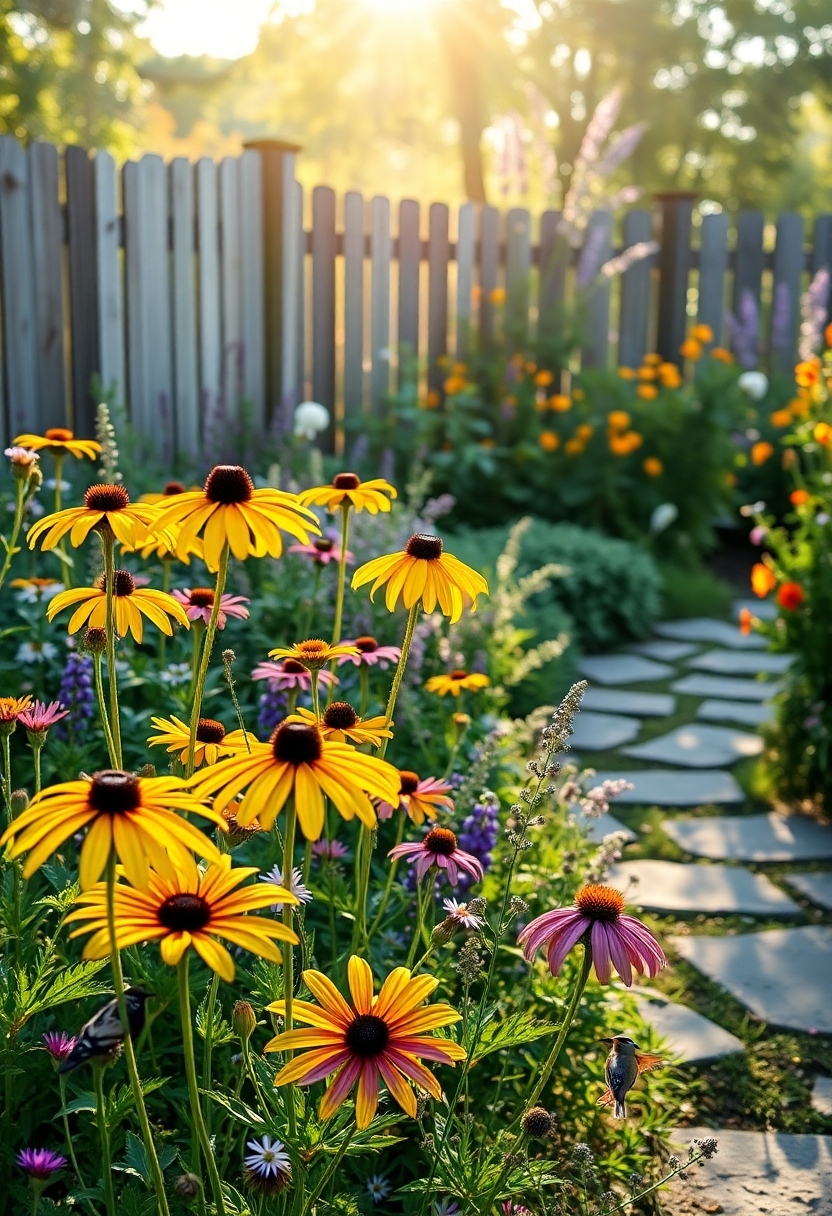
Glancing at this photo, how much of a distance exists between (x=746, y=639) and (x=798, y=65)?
17574mm

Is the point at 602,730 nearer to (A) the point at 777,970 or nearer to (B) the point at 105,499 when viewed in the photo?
(A) the point at 777,970

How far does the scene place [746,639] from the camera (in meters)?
5.37

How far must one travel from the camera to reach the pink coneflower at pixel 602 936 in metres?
1.12

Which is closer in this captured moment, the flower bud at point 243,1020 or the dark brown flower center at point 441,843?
the flower bud at point 243,1020

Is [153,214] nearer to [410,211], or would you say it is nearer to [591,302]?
[410,211]

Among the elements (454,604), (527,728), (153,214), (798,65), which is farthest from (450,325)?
(798,65)

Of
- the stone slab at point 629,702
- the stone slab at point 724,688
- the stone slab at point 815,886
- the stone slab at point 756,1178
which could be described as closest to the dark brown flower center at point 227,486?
the stone slab at point 756,1178

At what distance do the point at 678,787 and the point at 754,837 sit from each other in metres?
0.37

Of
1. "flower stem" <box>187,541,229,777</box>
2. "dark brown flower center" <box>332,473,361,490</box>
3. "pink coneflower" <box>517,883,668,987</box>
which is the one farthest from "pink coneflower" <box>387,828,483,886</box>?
"dark brown flower center" <box>332,473,361,490</box>

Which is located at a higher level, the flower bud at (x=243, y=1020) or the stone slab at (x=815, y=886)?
the flower bud at (x=243, y=1020)

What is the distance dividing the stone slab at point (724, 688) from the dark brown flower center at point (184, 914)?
3748 mm

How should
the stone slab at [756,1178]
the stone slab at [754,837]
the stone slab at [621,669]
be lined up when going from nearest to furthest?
1. the stone slab at [756,1178]
2. the stone slab at [754,837]
3. the stone slab at [621,669]

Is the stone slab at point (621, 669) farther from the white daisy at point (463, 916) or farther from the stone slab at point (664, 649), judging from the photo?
the white daisy at point (463, 916)

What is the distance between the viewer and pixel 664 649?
5141 millimetres
